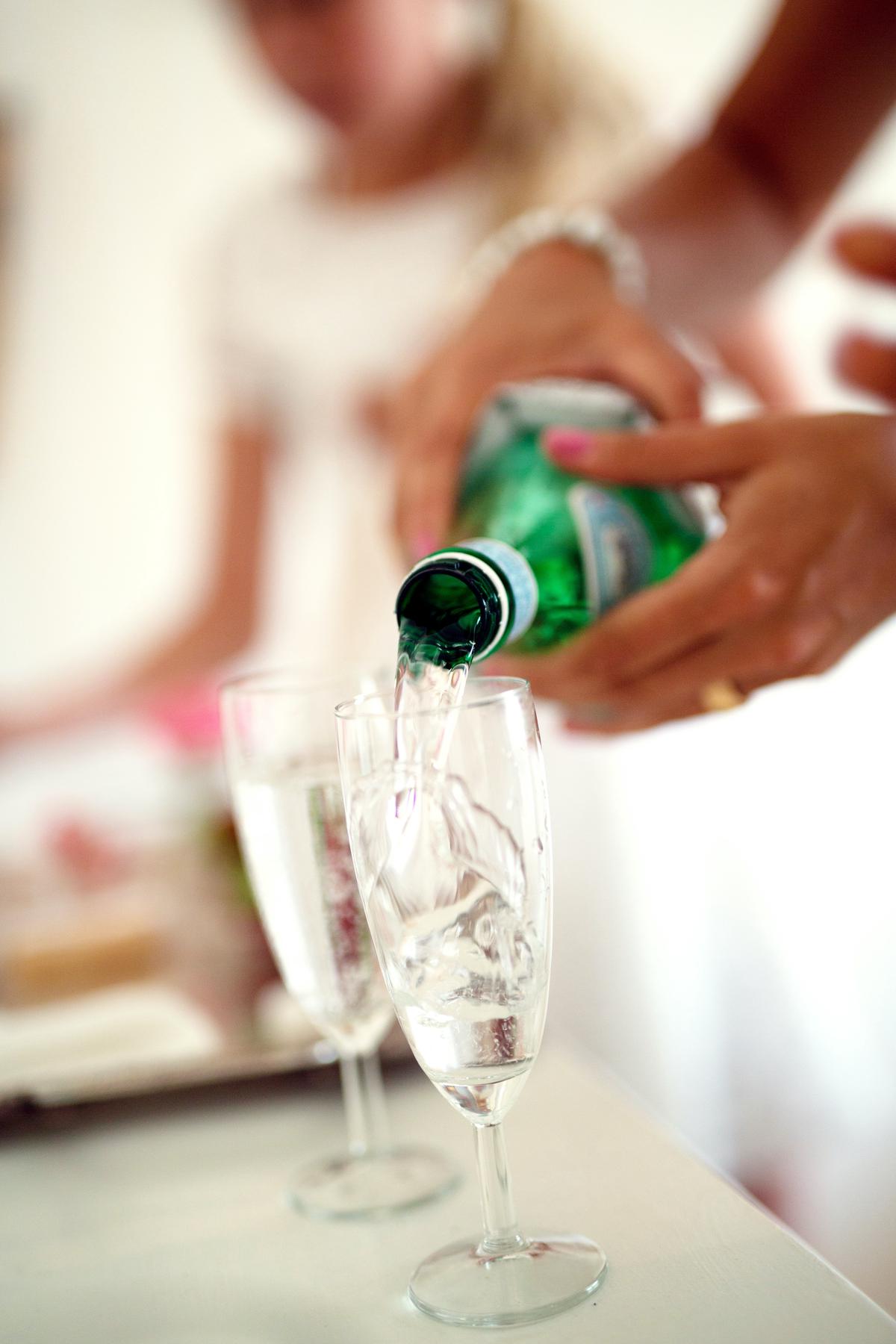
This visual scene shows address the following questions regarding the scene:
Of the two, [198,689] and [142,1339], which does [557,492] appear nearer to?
[142,1339]

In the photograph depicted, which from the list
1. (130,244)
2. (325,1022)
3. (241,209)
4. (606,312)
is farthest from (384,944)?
(130,244)

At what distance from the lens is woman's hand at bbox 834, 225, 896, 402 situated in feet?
3.32

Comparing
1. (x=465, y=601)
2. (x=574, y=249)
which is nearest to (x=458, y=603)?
(x=465, y=601)

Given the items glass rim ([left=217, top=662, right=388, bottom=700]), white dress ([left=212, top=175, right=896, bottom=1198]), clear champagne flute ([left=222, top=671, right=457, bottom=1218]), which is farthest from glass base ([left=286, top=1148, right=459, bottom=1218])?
white dress ([left=212, top=175, right=896, bottom=1198])

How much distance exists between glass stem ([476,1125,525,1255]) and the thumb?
0.36 meters

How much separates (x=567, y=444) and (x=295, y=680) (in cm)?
21

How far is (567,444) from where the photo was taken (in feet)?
2.25

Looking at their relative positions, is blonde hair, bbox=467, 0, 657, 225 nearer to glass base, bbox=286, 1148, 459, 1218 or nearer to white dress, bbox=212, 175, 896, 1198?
white dress, bbox=212, 175, 896, 1198

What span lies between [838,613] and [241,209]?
6.85 feet

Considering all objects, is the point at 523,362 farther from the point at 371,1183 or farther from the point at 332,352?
the point at 332,352

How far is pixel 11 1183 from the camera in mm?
603

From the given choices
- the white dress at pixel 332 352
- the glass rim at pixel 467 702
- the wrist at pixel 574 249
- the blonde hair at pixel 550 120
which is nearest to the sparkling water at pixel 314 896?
the glass rim at pixel 467 702

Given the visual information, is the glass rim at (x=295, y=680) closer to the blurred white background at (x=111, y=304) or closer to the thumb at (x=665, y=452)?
the thumb at (x=665, y=452)

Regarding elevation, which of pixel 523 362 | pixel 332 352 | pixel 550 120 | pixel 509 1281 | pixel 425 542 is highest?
pixel 550 120
